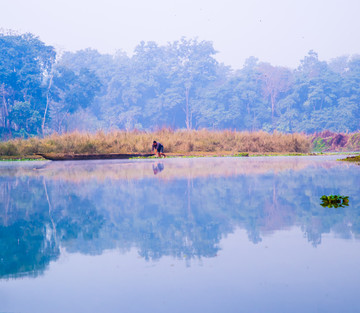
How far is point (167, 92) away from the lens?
65.8 metres

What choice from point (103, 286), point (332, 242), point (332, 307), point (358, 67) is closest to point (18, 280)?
point (103, 286)

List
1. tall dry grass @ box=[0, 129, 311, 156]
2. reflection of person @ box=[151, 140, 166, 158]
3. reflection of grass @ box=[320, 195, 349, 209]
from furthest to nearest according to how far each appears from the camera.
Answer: tall dry grass @ box=[0, 129, 311, 156] → reflection of person @ box=[151, 140, 166, 158] → reflection of grass @ box=[320, 195, 349, 209]

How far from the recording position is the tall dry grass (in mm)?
27297

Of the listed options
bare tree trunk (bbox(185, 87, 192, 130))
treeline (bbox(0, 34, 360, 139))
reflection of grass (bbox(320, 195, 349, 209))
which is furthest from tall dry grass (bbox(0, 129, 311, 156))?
bare tree trunk (bbox(185, 87, 192, 130))

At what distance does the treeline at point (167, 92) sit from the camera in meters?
53.5

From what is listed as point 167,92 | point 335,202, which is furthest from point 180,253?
point 167,92

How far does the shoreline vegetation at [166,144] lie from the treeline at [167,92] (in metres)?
23.0

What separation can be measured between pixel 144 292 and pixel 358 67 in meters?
74.9

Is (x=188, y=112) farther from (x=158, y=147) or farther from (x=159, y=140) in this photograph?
(x=158, y=147)

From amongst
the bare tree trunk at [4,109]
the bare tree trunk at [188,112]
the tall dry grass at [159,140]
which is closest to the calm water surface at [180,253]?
the tall dry grass at [159,140]

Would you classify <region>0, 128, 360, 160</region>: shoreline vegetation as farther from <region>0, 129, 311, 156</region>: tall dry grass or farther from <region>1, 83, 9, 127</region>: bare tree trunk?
<region>1, 83, 9, 127</region>: bare tree trunk

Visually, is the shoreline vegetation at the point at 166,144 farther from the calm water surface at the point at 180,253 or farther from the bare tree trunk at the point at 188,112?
the bare tree trunk at the point at 188,112

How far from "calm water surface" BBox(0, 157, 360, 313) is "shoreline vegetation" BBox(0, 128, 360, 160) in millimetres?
18236

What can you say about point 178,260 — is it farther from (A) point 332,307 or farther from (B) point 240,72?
(B) point 240,72
